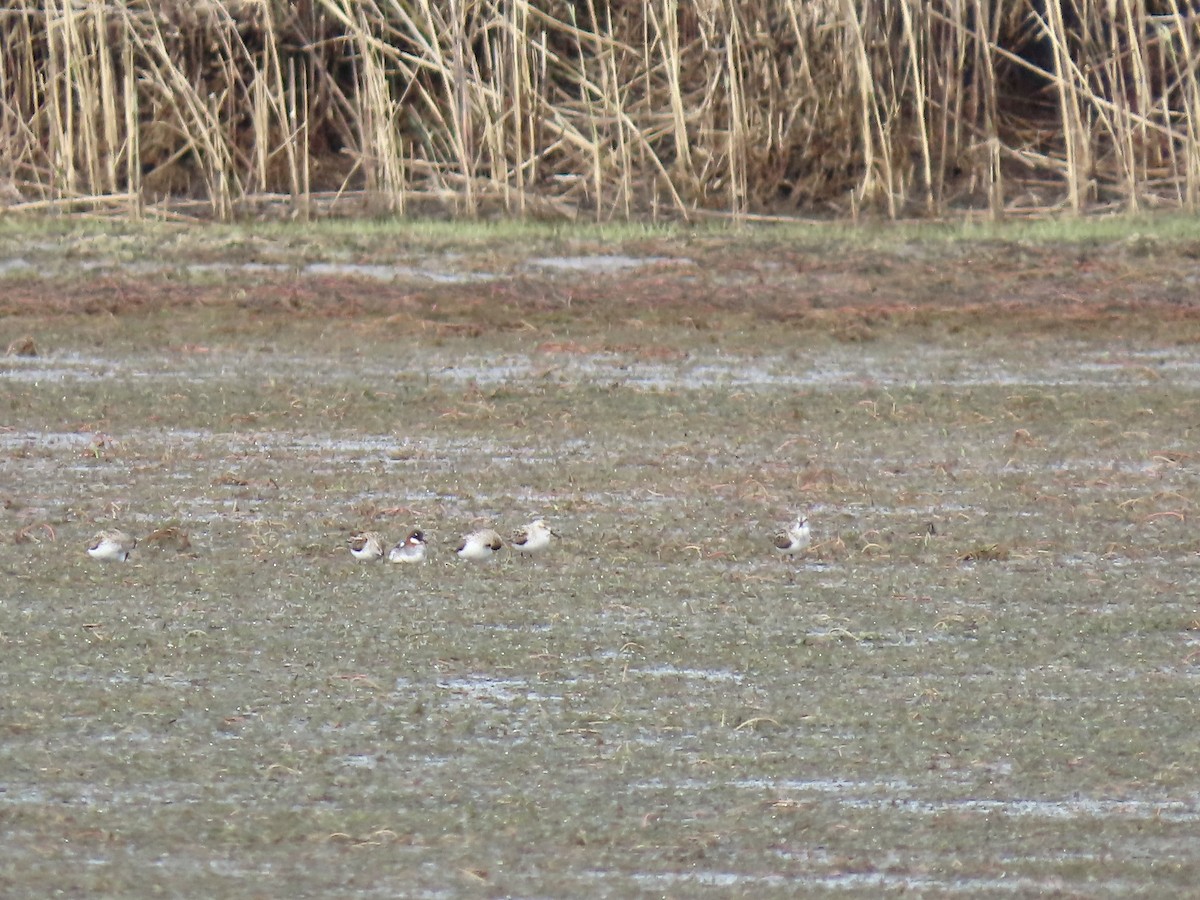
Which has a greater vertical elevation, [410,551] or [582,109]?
[582,109]

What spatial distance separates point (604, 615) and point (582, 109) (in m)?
11.0

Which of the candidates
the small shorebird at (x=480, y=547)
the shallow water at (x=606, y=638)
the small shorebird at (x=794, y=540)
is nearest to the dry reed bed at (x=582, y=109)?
the shallow water at (x=606, y=638)

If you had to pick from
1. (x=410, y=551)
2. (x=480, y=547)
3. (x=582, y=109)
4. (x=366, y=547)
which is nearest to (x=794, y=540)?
(x=480, y=547)

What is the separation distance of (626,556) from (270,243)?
809 centimetres

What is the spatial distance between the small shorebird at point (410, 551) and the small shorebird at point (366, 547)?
0.05 meters

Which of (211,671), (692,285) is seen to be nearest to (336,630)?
(211,671)

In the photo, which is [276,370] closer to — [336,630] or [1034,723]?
[336,630]

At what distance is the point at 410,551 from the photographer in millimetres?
7793

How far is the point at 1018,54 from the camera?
18.5m

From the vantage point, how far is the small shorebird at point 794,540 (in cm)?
803

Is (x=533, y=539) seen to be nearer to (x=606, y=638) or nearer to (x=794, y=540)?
(x=794, y=540)

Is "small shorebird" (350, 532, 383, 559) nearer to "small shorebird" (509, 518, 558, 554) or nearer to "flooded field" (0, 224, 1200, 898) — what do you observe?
"flooded field" (0, 224, 1200, 898)

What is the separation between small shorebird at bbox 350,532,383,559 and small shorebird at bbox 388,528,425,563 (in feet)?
0.17

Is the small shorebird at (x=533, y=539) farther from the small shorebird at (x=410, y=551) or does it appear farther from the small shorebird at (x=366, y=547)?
the small shorebird at (x=366, y=547)
